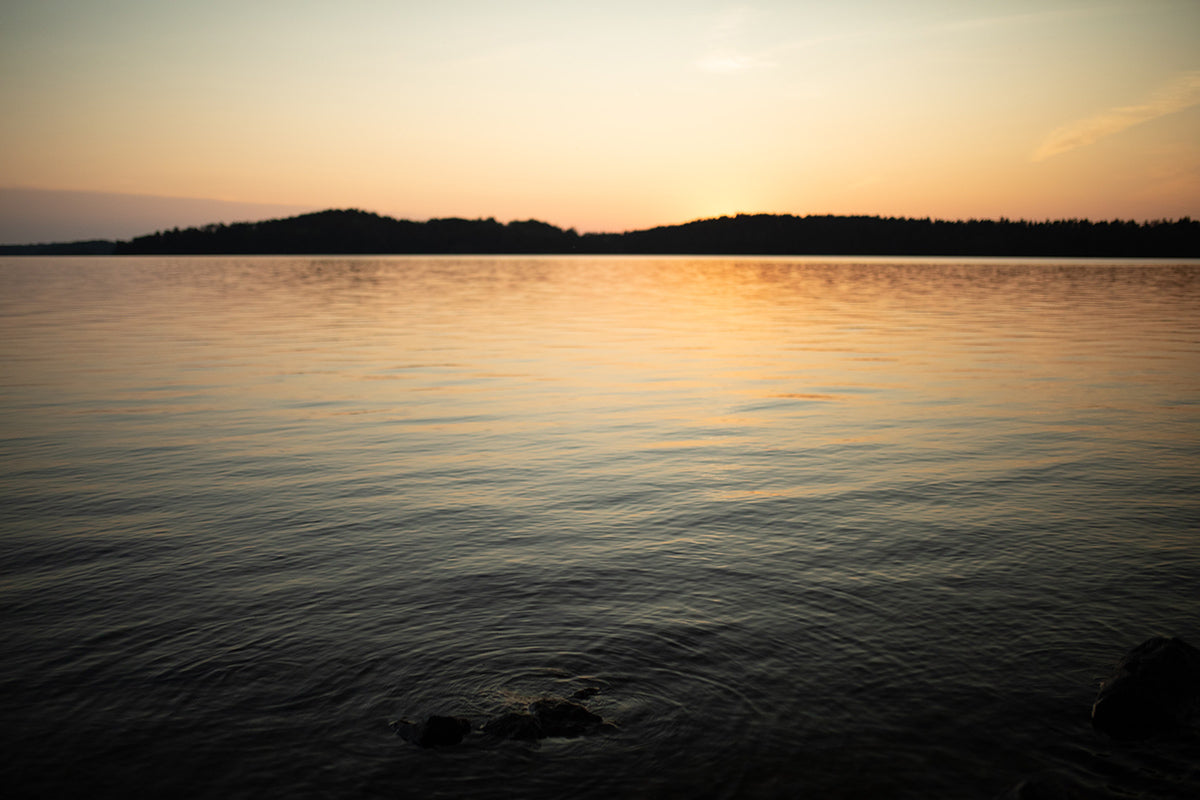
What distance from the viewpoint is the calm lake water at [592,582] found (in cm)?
755

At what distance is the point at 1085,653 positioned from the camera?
9453 mm

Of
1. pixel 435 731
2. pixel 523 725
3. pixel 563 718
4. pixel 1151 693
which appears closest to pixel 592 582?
pixel 563 718

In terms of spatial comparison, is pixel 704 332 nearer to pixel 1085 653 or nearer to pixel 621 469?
pixel 621 469

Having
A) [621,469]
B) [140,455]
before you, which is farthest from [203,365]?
[621,469]

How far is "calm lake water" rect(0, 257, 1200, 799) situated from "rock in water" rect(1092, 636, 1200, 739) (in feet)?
0.91

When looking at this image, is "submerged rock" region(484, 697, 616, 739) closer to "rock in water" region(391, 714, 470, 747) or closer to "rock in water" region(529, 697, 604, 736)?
"rock in water" region(529, 697, 604, 736)

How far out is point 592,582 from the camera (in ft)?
37.4

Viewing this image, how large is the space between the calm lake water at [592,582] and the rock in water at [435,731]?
0.13 m

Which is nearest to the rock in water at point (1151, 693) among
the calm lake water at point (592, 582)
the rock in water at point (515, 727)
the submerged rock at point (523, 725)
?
the calm lake water at point (592, 582)

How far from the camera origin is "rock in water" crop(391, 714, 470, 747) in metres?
7.66

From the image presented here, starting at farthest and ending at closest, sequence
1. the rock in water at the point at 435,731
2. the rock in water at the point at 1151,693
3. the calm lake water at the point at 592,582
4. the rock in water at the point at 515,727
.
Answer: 1. the rock in water at the point at 1151,693
2. the rock in water at the point at 515,727
3. the rock in water at the point at 435,731
4. the calm lake water at the point at 592,582

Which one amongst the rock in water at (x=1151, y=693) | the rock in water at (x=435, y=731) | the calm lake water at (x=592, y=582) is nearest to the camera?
the calm lake water at (x=592, y=582)

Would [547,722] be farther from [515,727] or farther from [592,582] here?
[592,582]

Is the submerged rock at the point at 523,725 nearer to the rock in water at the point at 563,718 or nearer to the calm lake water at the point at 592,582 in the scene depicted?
the rock in water at the point at 563,718
